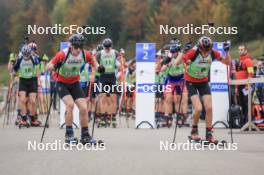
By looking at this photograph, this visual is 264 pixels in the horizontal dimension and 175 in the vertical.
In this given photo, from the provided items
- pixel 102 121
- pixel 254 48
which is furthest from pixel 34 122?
pixel 254 48

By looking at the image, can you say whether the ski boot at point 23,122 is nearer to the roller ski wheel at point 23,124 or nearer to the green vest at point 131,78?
the roller ski wheel at point 23,124

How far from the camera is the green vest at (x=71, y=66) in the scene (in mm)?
14203

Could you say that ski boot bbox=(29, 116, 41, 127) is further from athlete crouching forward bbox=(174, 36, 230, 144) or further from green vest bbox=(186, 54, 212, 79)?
green vest bbox=(186, 54, 212, 79)

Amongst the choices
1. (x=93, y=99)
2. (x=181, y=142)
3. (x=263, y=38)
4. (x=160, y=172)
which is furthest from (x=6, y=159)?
(x=263, y=38)

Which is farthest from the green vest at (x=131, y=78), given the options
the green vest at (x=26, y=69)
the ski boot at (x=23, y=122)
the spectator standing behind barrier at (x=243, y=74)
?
the ski boot at (x=23, y=122)

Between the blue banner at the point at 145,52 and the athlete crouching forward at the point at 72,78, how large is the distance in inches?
230

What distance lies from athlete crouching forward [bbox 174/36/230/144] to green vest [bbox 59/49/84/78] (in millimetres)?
1917

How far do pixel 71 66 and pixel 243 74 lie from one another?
8015 millimetres

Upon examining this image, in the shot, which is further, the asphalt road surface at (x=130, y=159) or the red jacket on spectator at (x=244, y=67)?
the red jacket on spectator at (x=244, y=67)

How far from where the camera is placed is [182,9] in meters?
80.9

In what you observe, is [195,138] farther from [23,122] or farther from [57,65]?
[23,122]

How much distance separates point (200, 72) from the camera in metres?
14.8

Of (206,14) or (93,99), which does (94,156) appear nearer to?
(93,99)

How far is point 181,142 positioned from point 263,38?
174ft
